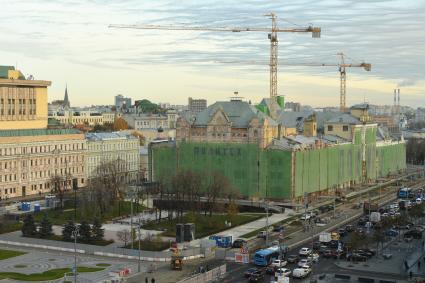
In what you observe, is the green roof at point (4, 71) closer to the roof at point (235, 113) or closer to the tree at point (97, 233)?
the roof at point (235, 113)

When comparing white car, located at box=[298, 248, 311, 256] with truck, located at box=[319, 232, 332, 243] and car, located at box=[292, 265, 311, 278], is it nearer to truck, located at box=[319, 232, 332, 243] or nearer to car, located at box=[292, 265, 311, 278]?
truck, located at box=[319, 232, 332, 243]

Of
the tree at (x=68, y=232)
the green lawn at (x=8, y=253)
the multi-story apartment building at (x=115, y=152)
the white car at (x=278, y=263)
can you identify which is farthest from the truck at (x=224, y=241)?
the multi-story apartment building at (x=115, y=152)

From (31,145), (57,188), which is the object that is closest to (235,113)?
(57,188)

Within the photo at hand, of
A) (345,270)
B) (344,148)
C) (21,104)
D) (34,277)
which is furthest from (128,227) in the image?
(344,148)

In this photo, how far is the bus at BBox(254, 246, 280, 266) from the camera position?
66.3m

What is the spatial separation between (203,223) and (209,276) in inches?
1175

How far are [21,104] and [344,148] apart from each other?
63220mm

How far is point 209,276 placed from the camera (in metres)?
60.0

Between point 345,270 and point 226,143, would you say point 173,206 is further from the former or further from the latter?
point 345,270

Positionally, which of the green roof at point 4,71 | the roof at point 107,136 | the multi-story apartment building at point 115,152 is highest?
the green roof at point 4,71

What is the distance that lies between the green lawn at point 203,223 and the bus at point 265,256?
50.5ft

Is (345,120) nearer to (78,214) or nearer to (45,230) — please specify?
(78,214)

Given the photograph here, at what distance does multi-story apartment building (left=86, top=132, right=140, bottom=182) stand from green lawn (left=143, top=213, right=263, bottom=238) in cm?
3703

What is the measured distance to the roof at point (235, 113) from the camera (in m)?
119
